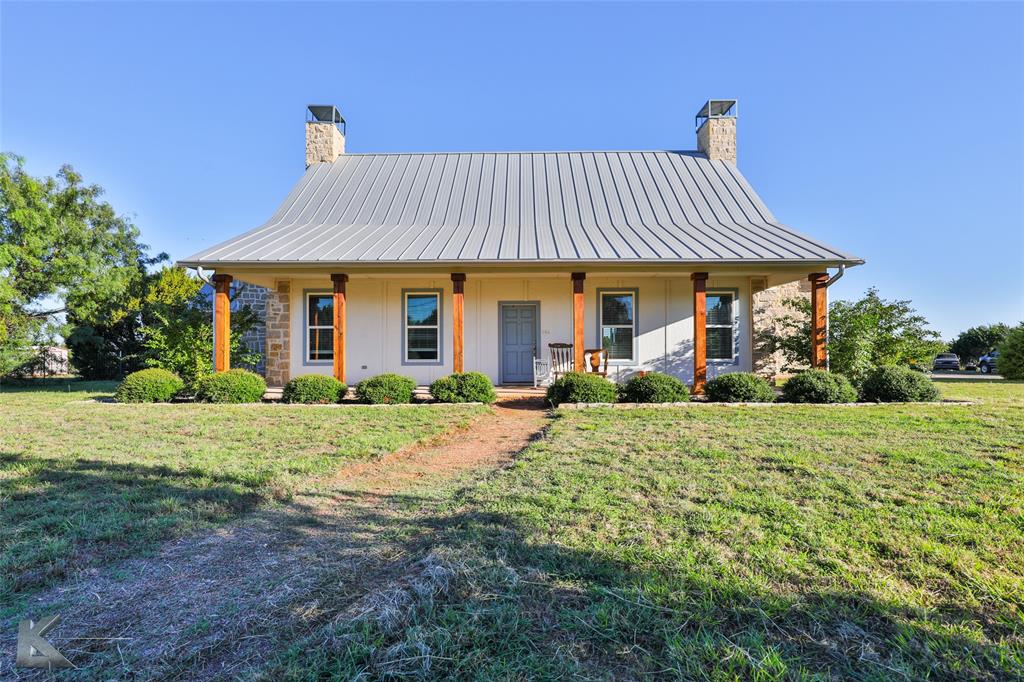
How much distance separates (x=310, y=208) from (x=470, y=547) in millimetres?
13074

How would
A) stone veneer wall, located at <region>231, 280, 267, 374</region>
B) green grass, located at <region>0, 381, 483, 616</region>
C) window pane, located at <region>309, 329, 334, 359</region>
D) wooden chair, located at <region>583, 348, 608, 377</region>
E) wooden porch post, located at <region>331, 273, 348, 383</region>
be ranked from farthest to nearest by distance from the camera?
1. stone veneer wall, located at <region>231, 280, 267, 374</region>
2. window pane, located at <region>309, 329, 334, 359</region>
3. wooden chair, located at <region>583, 348, 608, 377</region>
4. wooden porch post, located at <region>331, 273, 348, 383</region>
5. green grass, located at <region>0, 381, 483, 616</region>

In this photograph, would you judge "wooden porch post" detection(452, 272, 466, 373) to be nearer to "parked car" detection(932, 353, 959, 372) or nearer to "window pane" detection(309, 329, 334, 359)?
"window pane" detection(309, 329, 334, 359)

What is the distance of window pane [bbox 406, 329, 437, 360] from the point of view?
479 inches

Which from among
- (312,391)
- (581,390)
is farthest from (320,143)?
(581,390)

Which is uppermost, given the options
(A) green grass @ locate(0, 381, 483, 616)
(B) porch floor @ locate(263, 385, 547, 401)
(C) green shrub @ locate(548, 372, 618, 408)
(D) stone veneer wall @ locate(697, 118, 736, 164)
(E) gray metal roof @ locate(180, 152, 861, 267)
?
(D) stone veneer wall @ locate(697, 118, 736, 164)

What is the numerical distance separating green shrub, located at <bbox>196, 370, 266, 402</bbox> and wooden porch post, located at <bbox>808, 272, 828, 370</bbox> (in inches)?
448

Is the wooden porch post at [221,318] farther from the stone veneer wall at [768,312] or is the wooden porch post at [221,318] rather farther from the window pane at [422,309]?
the stone veneer wall at [768,312]

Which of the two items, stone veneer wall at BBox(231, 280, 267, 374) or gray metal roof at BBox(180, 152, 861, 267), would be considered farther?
stone veneer wall at BBox(231, 280, 267, 374)

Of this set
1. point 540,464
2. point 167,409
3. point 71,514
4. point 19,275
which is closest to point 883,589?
point 540,464

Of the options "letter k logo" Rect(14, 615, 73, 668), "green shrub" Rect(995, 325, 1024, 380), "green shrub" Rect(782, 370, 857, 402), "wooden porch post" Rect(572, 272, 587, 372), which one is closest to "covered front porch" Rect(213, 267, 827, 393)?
"wooden porch post" Rect(572, 272, 587, 372)

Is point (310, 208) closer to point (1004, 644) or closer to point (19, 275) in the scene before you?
point (19, 275)

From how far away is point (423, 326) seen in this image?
1217 centimetres

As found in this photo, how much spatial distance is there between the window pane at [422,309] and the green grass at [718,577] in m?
8.11

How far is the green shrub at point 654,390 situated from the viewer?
29.2ft
